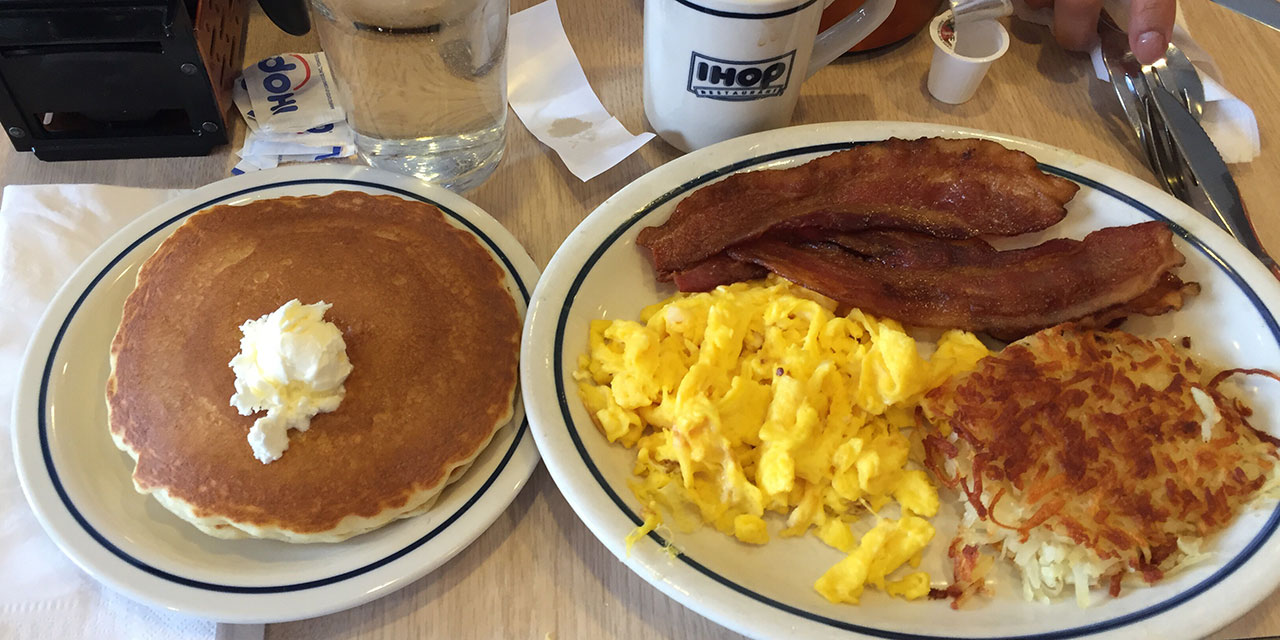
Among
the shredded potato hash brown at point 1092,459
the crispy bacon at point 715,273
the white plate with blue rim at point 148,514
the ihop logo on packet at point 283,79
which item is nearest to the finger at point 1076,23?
the shredded potato hash brown at point 1092,459

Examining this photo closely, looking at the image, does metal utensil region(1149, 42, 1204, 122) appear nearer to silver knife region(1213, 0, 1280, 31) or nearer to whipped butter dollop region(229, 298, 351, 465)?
silver knife region(1213, 0, 1280, 31)

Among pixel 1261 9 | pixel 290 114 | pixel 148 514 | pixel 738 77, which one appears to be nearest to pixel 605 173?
pixel 738 77

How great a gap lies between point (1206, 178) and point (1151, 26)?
1.12ft

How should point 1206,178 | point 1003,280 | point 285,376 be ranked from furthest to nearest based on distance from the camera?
point 1206,178
point 1003,280
point 285,376

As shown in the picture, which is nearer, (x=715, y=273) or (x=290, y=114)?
(x=715, y=273)

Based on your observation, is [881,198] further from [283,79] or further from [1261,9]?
[283,79]

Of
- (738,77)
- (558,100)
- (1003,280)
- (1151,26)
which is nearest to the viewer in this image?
(1003,280)

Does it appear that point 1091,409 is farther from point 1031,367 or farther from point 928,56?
point 928,56

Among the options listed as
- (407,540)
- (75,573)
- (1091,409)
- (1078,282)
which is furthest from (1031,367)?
(75,573)

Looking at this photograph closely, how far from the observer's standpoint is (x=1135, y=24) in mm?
1628

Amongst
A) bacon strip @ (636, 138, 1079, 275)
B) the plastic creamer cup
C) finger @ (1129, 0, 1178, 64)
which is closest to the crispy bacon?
bacon strip @ (636, 138, 1079, 275)

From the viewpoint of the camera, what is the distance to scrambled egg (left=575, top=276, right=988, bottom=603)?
110 centimetres

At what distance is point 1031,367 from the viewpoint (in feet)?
3.85

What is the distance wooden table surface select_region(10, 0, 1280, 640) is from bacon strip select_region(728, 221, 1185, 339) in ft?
1.38
